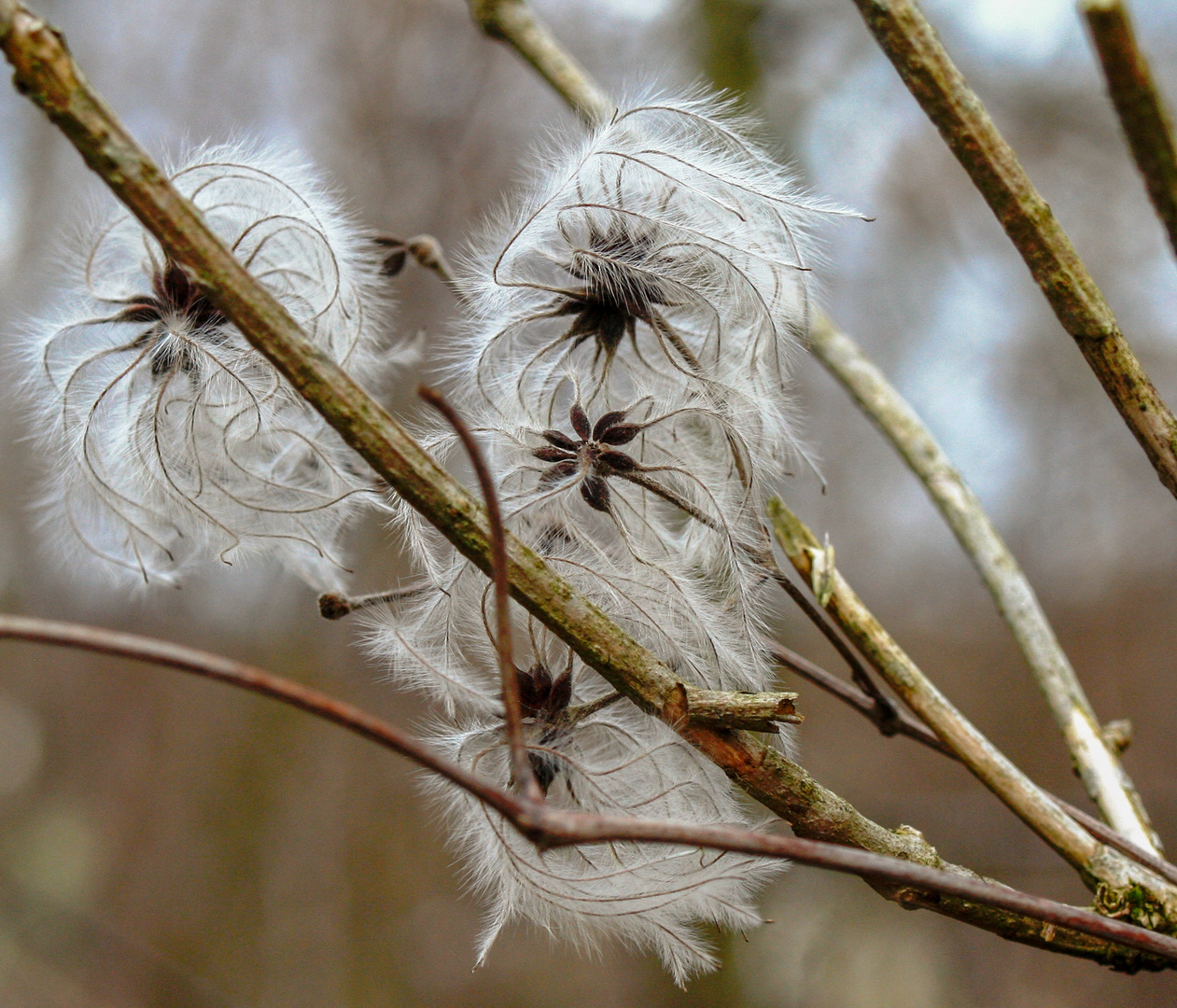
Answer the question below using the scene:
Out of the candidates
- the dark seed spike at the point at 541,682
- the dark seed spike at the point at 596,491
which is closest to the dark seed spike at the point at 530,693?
A: the dark seed spike at the point at 541,682

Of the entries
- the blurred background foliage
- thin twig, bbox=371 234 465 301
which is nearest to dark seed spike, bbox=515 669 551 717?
thin twig, bbox=371 234 465 301

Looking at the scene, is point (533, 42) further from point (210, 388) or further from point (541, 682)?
point (541, 682)

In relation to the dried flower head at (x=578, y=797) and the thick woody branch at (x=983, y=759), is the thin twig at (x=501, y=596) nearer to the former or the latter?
the dried flower head at (x=578, y=797)

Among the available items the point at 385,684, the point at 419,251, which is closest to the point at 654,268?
the point at 419,251

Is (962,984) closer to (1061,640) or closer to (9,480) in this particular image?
(1061,640)

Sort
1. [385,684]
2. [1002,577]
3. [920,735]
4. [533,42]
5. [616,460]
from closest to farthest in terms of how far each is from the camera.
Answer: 1. [616,460]
2. [920,735]
3. [1002,577]
4. [533,42]
5. [385,684]

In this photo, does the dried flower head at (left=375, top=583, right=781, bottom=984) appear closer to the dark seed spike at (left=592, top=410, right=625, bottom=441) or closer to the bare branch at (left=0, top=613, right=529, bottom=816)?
the dark seed spike at (left=592, top=410, right=625, bottom=441)
